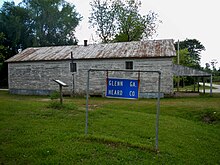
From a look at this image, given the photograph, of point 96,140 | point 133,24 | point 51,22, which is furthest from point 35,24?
point 96,140

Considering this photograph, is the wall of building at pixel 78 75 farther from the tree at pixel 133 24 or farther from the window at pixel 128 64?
the tree at pixel 133 24

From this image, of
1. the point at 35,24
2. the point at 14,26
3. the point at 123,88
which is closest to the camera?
the point at 123,88

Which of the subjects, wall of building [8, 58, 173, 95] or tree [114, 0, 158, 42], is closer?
wall of building [8, 58, 173, 95]

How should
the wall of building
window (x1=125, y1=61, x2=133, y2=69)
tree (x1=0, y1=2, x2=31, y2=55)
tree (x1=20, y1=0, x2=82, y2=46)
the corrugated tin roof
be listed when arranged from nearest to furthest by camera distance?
the wall of building < the corrugated tin roof < window (x1=125, y1=61, x2=133, y2=69) < tree (x1=0, y1=2, x2=31, y2=55) < tree (x1=20, y1=0, x2=82, y2=46)

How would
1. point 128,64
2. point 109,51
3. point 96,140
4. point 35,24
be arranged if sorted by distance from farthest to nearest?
point 35,24 → point 109,51 → point 128,64 → point 96,140

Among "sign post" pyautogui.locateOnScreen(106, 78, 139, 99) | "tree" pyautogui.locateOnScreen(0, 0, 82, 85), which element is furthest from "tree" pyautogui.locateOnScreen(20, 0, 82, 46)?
"sign post" pyautogui.locateOnScreen(106, 78, 139, 99)

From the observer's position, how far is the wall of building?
66.7 ft

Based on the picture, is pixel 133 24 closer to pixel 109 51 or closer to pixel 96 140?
pixel 109 51

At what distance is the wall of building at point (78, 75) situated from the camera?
66.7 ft

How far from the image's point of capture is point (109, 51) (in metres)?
23.0

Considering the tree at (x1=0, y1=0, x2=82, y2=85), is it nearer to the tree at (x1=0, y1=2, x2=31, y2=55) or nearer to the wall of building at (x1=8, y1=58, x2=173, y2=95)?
the tree at (x1=0, y1=2, x2=31, y2=55)

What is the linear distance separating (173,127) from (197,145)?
1872 millimetres

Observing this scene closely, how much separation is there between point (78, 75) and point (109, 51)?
413 cm

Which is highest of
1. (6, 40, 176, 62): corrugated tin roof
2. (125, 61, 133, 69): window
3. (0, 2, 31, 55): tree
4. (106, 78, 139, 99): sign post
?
(0, 2, 31, 55): tree
